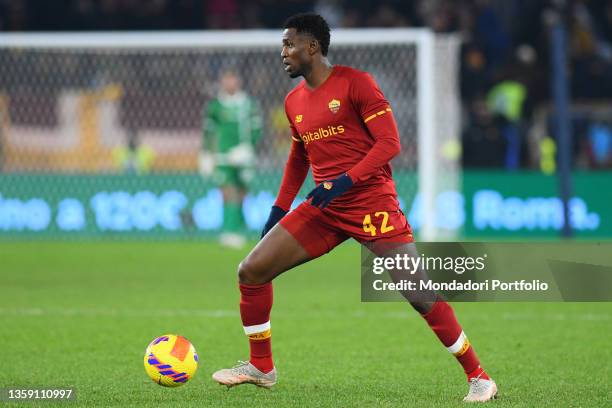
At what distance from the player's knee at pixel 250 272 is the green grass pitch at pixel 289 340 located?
60 centimetres

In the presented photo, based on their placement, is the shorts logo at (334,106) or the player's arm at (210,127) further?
the player's arm at (210,127)

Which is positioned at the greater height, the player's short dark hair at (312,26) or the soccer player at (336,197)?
the player's short dark hair at (312,26)

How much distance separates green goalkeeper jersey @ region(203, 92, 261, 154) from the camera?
15.1 metres

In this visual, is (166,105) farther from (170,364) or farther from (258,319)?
(170,364)

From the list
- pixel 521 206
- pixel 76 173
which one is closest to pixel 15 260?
pixel 76 173

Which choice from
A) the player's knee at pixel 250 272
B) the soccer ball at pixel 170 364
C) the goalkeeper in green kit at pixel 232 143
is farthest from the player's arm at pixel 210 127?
the soccer ball at pixel 170 364

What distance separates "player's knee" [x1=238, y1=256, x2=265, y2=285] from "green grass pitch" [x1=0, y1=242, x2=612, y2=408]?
598 millimetres

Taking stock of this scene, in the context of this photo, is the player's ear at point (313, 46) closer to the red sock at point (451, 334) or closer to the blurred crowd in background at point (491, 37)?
the red sock at point (451, 334)

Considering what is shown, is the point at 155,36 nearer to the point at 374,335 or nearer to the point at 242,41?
the point at 242,41

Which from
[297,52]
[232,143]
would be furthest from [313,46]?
[232,143]

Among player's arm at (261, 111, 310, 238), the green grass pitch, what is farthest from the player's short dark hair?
the green grass pitch

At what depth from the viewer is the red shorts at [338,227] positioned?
5.95 meters

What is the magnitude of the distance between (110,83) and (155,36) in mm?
1861

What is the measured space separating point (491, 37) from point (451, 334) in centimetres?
1467
